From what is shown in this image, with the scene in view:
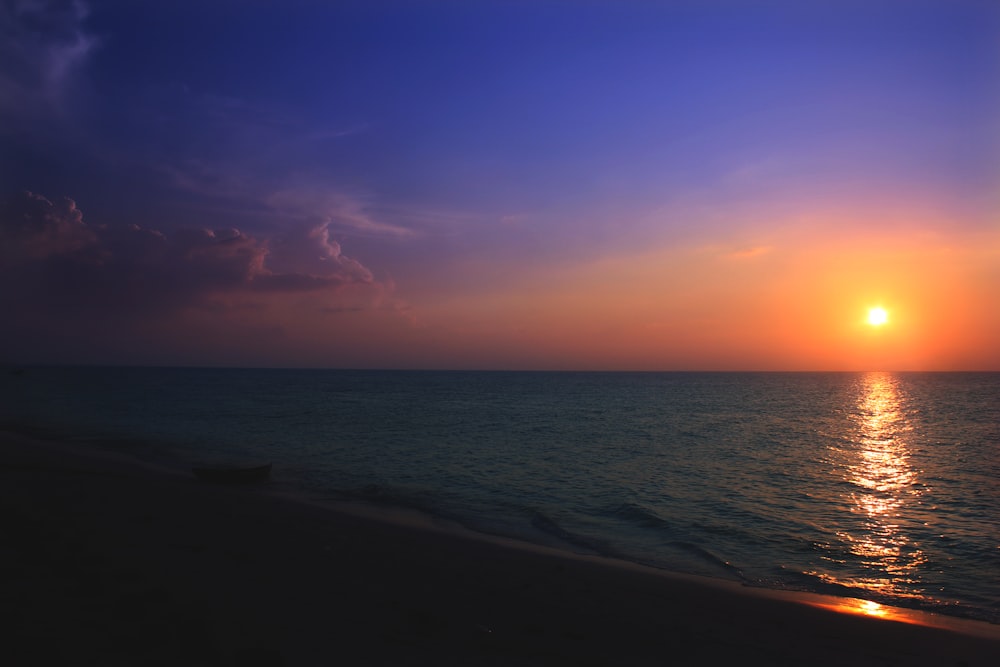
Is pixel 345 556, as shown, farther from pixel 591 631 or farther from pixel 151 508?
pixel 151 508

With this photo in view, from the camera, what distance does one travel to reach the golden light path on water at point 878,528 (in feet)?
43.8

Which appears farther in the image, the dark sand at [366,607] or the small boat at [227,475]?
the small boat at [227,475]

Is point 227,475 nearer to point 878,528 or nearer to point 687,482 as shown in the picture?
point 687,482

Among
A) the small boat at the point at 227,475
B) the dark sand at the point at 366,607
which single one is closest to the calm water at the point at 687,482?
the small boat at the point at 227,475

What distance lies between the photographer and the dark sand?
7.92m

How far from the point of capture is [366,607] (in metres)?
9.73

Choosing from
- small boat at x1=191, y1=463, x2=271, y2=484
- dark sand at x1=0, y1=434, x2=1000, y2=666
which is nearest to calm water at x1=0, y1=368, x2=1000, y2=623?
small boat at x1=191, y1=463, x2=271, y2=484

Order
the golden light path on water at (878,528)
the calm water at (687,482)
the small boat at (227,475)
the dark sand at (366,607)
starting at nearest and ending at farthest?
the dark sand at (366,607) → the golden light path on water at (878,528) → the calm water at (687,482) → the small boat at (227,475)

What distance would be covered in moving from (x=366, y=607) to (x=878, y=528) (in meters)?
17.8

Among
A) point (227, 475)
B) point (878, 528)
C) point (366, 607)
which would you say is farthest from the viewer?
point (227, 475)

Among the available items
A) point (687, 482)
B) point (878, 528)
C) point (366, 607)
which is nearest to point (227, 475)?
point (366, 607)

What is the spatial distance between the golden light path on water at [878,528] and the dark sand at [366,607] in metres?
2.08

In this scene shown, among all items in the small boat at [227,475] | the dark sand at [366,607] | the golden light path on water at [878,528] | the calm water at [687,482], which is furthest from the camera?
the small boat at [227,475]

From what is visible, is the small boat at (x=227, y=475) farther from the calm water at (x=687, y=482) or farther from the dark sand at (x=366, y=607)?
the dark sand at (x=366, y=607)
